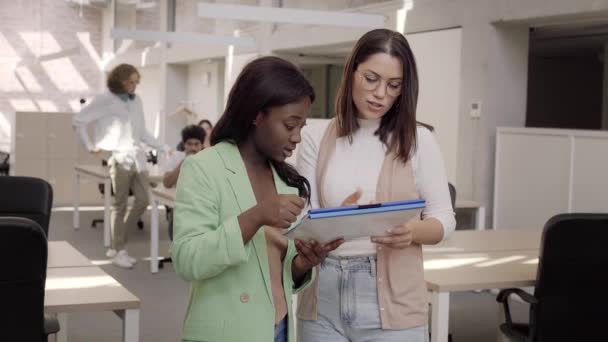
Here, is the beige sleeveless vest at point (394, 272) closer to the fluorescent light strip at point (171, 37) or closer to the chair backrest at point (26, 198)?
the chair backrest at point (26, 198)

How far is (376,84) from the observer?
1.98m

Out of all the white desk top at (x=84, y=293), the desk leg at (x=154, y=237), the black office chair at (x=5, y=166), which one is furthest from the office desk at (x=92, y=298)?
the black office chair at (x=5, y=166)

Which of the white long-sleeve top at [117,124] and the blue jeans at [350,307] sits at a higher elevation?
the white long-sleeve top at [117,124]

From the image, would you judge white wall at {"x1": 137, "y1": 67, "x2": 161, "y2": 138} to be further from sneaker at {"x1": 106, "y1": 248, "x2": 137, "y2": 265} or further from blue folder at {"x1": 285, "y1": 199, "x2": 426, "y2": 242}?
blue folder at {"x1": 285, "y1": 199, "x2": 426, "y2": 242}

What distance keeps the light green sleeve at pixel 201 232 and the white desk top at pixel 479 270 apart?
1726 millimetres

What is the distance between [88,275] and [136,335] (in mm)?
516

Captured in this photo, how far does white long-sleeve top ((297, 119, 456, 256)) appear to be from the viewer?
198 cm

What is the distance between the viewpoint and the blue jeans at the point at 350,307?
1900mm

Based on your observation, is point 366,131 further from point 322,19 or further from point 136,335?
point 322,19

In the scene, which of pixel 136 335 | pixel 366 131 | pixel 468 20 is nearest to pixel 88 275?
pixel 136 335

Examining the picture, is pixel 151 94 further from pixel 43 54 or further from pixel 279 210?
pixel 279 210

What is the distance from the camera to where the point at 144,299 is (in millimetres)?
5957

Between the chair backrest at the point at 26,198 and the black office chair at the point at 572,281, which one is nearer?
the black office chair at the point at 572,281

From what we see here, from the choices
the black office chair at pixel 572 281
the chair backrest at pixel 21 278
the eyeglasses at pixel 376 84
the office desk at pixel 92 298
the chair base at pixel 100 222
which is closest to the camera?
the eyeglasses at pixel 376 84
